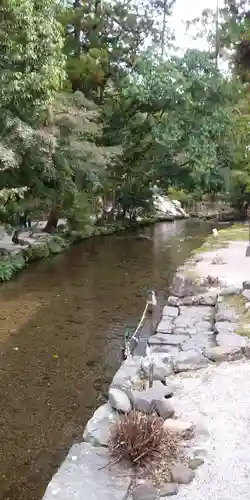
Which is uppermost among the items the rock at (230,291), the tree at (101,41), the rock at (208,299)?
the tree at (101,41)

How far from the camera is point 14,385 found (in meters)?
5.60

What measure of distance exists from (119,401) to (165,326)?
2.44 meters

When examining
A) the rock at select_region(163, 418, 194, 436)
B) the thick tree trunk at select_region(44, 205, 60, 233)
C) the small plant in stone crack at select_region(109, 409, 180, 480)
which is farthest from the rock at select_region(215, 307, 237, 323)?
the thick tree trunk at select_region(44, 205, 60, 233)

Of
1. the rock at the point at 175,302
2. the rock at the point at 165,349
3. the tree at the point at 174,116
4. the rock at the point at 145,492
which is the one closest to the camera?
the rock at the point at 145,492

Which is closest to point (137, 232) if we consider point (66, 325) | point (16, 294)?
point (16, 294)

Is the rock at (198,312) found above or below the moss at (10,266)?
below

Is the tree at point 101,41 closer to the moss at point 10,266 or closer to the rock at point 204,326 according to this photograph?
the moss at point 10,266

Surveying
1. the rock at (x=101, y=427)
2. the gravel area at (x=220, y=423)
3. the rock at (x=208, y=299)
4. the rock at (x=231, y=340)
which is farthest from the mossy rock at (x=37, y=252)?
the rock at (x=101, y=427)

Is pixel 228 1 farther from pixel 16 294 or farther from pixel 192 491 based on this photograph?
pixel 192 491

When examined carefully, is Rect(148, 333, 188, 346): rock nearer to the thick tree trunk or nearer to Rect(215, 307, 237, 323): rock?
Rect(215, 307, 237, 323): rock

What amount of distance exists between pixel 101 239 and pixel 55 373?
13.2 metres

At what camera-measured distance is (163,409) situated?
3.80 meters

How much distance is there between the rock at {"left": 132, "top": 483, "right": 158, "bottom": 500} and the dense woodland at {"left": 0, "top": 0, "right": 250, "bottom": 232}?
330 inches

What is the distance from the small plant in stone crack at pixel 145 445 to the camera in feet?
10.5
